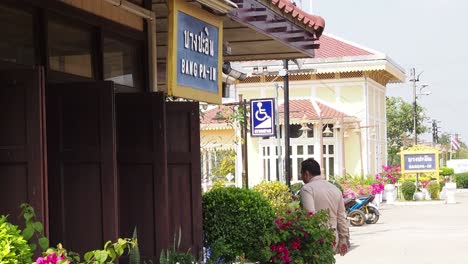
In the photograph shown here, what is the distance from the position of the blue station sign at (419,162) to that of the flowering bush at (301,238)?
33.1 m

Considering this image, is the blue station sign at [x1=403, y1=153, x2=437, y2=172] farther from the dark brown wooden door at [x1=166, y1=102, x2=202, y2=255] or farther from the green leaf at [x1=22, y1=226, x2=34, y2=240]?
the green leaf at [x1=22, y1=226, x2=34, y2=240]

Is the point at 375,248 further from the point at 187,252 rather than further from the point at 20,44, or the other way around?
the point at 20,44

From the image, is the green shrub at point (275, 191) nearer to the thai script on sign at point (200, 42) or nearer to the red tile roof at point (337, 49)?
the thai script on sign at point (200, 42)

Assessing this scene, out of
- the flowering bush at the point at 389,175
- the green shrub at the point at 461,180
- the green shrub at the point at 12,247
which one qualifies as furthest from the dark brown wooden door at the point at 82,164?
the green shrub at the point at 461,180

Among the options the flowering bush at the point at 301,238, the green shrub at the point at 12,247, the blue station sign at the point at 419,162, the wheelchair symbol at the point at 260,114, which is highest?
the wheelchair symbol at the point at 260,114

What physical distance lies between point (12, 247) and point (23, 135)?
1344 millimetres

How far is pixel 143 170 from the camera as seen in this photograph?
7.32 meters

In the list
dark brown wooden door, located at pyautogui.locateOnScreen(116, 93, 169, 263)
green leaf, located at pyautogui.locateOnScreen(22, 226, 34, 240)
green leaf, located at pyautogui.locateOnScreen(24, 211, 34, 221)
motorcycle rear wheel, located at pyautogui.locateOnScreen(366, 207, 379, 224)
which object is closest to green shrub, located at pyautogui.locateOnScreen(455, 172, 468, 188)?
motorcycle rear wheel, located at pyautogui.locateOnScreen(366, 207, 379, 224)

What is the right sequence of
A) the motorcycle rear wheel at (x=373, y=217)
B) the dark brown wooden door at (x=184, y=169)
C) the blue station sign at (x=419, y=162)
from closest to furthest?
the dark brown wooden door at (x=184, y=169) < the motorcycle rear wheel at (x=373, y=217) < the blue station sign at (x=419, y=162)

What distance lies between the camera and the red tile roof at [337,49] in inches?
1786

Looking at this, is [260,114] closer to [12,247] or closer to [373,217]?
[373,217]

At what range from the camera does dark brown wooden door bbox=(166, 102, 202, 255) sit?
26.4 feet

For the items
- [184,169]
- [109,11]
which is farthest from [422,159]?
[109,11]

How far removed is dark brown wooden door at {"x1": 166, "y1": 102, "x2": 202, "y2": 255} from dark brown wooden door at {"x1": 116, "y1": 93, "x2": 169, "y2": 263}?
2.03 feet
